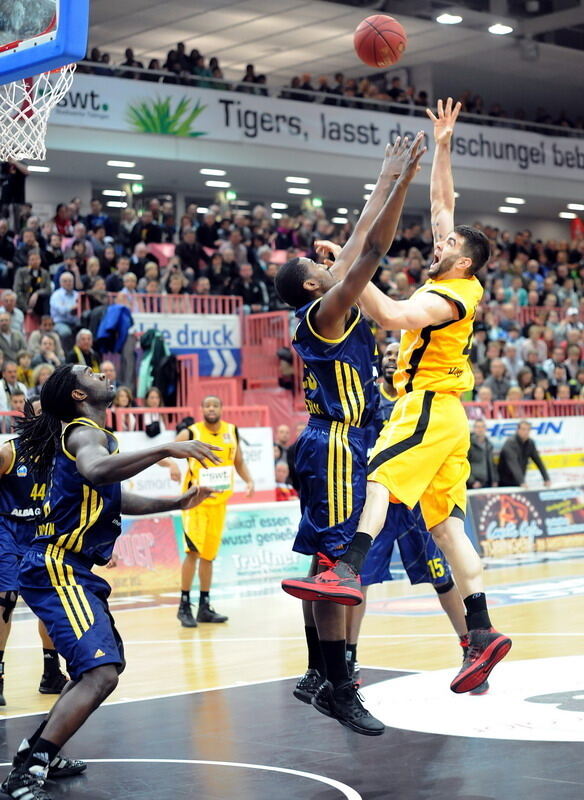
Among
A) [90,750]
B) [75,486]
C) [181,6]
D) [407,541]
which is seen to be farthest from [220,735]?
[181,6]

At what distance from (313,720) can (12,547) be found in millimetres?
2295

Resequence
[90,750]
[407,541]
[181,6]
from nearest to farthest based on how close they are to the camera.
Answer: [90,750]
[407,541]
[181,6]

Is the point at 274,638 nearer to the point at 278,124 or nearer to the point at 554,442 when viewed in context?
the point at 554,442

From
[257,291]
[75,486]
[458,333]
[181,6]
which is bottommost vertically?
[75,486]

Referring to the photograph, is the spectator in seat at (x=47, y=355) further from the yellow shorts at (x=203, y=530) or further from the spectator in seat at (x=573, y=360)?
the spectator in seat at (x=573, y=360)

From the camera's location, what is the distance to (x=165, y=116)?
899 inches

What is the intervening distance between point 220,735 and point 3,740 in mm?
1159

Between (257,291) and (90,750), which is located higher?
(257,291)

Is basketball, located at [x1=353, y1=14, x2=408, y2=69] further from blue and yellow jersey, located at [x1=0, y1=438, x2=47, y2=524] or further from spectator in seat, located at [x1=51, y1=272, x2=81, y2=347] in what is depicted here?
spectator in seat, located at [x1=51, y1=272, x2=81, y2=347]

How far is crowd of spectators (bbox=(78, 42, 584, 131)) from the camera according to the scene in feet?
74.2

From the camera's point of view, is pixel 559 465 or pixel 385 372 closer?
pixel 385 372

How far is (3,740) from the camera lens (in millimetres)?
6332

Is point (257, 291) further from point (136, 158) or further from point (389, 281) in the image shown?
point (136, 158)

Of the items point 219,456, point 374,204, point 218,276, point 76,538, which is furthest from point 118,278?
point 76,538
